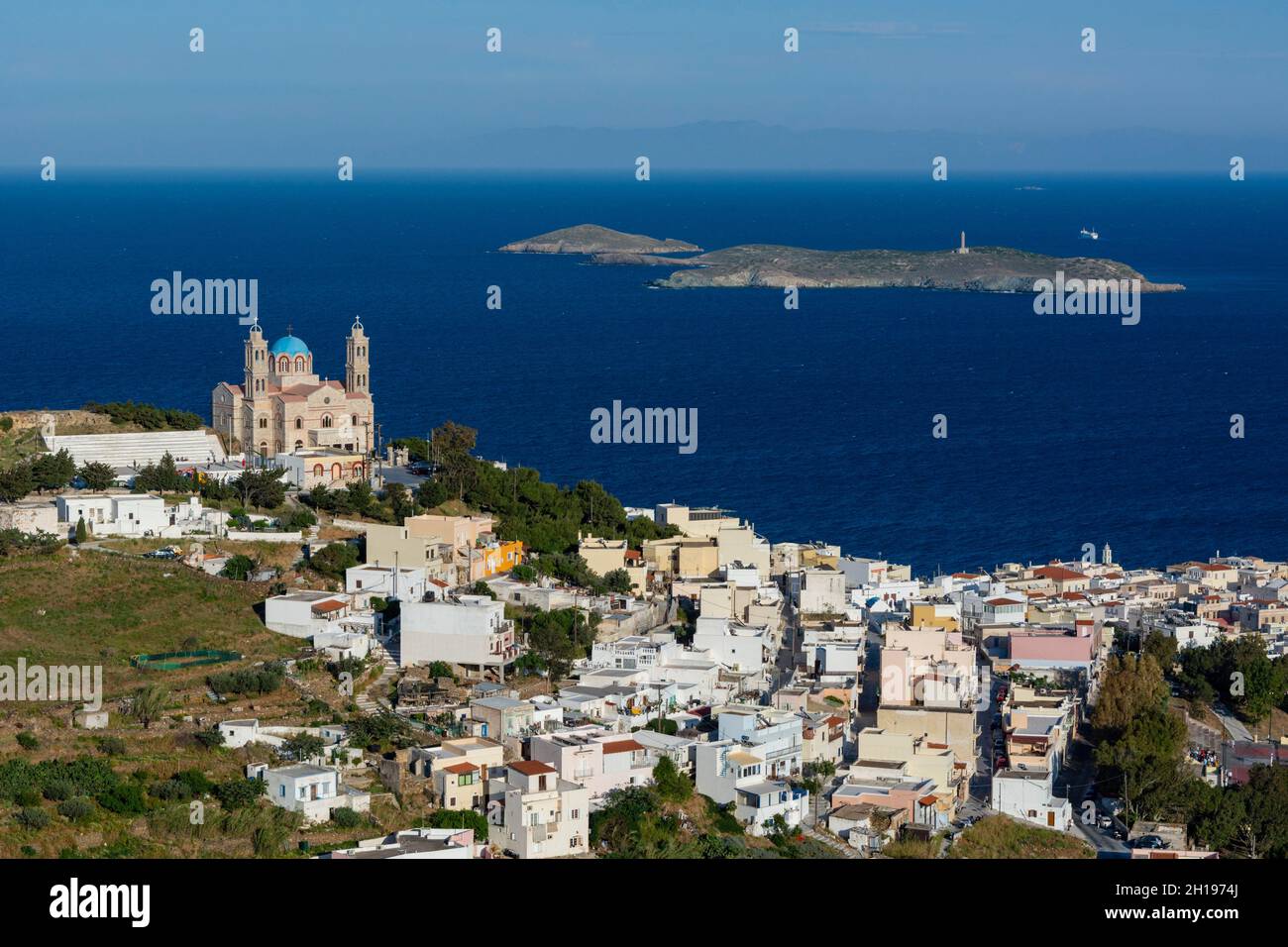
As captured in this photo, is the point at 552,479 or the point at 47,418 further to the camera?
the point at 552,479

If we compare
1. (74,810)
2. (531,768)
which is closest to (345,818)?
(531,768)

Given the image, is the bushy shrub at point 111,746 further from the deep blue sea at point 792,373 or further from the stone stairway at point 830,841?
the deep blue sea at point 792,373

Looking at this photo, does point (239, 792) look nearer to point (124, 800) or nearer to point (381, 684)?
point (124, 800)

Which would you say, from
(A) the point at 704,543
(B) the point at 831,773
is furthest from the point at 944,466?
(B) the point at 831,773

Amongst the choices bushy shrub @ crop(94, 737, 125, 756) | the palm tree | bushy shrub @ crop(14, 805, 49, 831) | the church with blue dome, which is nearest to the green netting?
the palm tree
